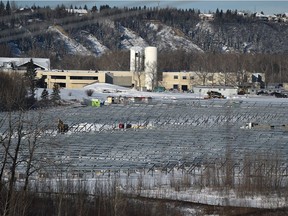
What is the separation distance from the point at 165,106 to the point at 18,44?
26.2 metres

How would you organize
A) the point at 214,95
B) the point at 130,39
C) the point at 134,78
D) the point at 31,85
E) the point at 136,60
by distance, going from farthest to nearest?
the point at 130,39
the point at 136,60
the point at 134,78
the point at 214,95
the point at 31,85

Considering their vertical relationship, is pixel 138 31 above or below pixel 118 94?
below

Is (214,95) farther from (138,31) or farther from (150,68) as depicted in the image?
(138,31)

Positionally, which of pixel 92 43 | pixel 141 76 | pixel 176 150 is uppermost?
pixel 176 150

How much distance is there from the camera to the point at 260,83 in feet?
92.7

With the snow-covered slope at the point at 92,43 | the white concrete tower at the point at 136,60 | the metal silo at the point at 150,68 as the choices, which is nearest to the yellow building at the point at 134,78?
the metal silo at the point at 150,68

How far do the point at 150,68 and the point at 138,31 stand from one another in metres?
25.8

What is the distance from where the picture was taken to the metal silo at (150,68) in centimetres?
2741

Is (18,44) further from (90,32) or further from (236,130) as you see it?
(236,130)

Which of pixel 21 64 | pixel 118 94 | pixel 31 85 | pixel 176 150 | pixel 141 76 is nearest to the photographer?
pixel 176 150

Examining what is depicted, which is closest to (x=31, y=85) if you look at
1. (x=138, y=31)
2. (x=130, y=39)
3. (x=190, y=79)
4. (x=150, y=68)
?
(x=150, y=68)

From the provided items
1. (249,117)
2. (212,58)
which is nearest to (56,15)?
(212,58)

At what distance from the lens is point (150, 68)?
92.0 ft

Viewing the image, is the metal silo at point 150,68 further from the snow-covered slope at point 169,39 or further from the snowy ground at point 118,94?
the snow-covered slope at point 169,39
